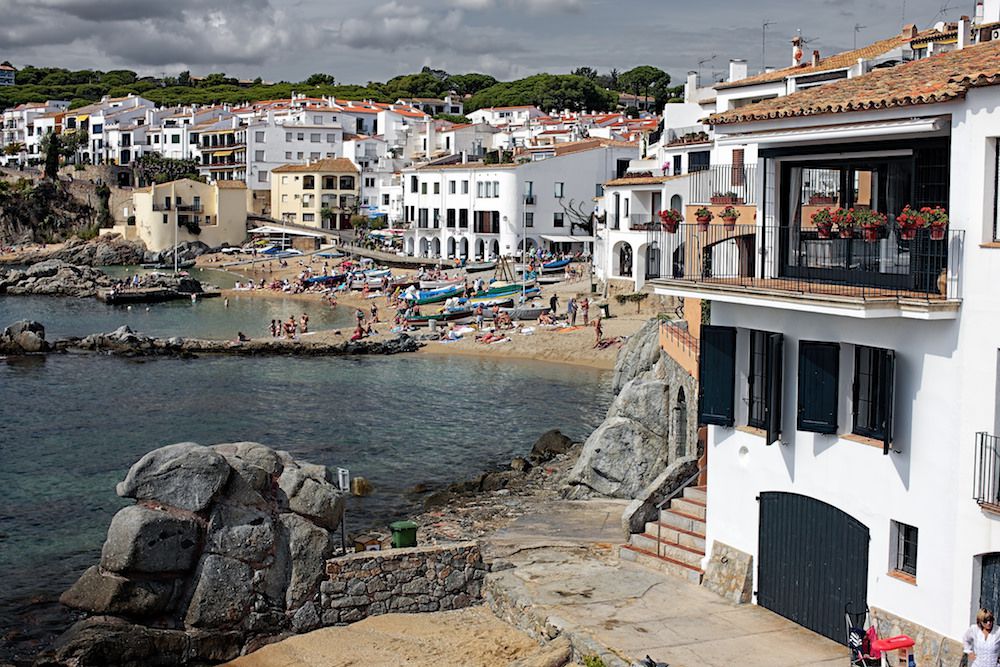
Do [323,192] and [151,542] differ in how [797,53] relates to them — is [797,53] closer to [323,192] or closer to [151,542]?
[151,542]

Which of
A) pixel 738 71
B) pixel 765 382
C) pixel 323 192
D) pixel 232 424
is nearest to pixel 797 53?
→ pixel 738 71

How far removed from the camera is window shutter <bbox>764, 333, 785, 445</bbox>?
52.3 ft

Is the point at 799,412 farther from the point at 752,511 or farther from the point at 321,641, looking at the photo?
the point at 321,641

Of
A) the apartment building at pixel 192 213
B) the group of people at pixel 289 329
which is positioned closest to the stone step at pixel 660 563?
the group of people at pixel 289 329

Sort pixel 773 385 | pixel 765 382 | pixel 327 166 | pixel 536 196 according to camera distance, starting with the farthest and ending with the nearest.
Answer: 1. pixel 327 166
2. pixel 536 196
3. pixel 765 382
4. pixel 773 385

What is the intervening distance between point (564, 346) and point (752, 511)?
39267mm

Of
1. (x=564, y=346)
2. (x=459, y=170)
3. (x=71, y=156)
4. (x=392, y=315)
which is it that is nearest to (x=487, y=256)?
(x=459, y=170)

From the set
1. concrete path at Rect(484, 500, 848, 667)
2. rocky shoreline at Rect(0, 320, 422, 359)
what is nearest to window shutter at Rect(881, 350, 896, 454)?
concrete path at Rect(484, 500, 848, 667)

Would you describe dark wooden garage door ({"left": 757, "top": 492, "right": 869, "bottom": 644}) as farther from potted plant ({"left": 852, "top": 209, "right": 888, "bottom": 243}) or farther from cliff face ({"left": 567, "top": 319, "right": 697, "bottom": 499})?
cliff face ({"left": 567, "top": 319, "right": 697, "bottom": 499})

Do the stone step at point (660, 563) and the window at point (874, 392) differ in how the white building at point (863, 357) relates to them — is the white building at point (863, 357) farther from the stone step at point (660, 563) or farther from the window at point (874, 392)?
the stone step at point (660, 563)

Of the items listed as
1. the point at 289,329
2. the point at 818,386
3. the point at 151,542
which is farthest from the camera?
the point at 289,329

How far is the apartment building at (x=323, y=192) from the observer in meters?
119

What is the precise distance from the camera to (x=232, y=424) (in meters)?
41.2

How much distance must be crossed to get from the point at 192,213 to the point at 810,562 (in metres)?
112
